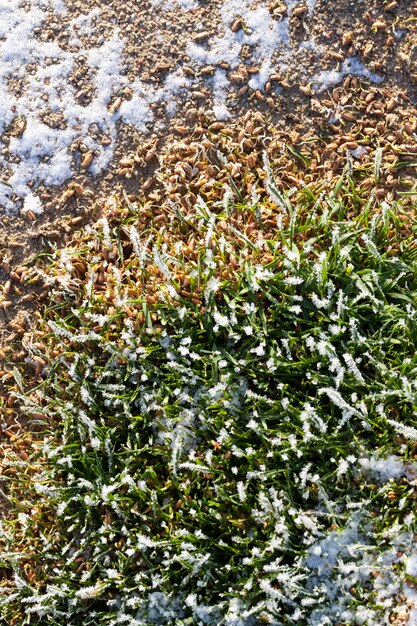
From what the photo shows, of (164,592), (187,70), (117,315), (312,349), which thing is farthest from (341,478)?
(187,70)

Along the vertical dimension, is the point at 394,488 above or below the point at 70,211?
below

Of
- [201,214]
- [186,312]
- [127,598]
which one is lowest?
[127,598]

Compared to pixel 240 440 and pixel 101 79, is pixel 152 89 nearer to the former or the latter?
pixel 101 79

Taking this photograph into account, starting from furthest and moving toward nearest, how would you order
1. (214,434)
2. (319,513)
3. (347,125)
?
(347,125), (214,434), (319,513)

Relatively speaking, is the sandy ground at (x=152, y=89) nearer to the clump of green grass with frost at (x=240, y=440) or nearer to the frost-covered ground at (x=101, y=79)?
the frost-covered ground at (x=101, y=79)

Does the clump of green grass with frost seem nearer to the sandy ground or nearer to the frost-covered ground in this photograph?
the sandy ground

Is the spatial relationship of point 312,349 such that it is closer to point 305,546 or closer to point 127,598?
point 305,546

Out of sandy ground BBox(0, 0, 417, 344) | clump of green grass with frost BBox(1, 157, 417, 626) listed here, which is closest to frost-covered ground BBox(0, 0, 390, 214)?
sandy ground BBox(0, 0, 417, 344)

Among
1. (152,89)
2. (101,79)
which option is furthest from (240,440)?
(101,79)

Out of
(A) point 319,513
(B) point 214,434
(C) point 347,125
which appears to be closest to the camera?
(A) point 319,513
